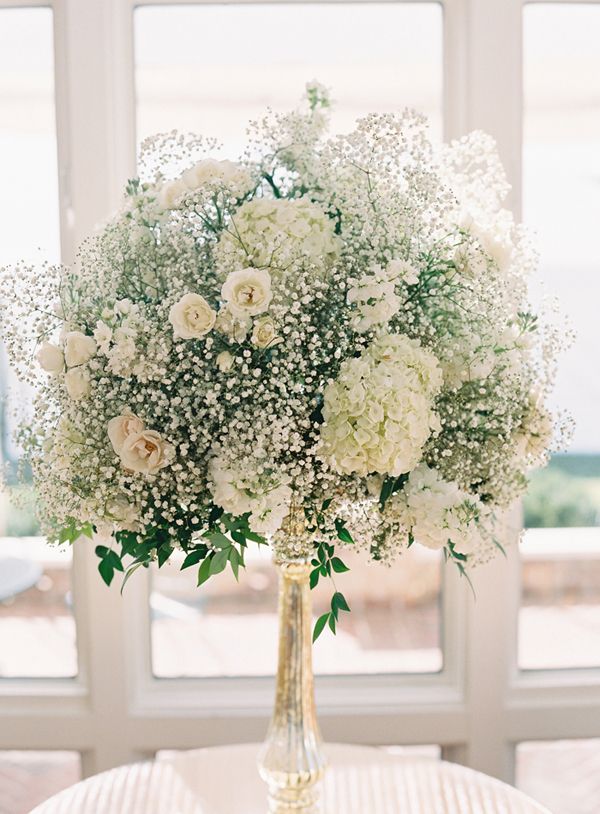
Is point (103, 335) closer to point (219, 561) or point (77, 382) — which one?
point (77, 382)

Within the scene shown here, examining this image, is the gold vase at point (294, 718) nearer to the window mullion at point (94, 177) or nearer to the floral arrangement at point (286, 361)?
the floral arrangement at point (286, 361)

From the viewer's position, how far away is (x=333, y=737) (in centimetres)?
177

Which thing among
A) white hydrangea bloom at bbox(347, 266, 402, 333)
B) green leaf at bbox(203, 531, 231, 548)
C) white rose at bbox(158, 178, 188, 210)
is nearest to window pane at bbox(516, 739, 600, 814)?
green leaf at bbox(203, 531, 231, 548)

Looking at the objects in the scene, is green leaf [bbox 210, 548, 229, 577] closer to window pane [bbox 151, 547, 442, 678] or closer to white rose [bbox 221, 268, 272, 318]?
white rose [bbox 221, 268, 272, 318]

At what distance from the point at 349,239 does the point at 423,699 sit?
→ 1061 mm

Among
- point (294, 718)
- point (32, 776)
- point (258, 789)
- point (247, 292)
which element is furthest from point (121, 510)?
point (32, 776)

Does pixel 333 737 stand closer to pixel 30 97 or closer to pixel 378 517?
pixel 378 517

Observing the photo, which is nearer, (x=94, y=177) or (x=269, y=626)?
(x=94, y=177)

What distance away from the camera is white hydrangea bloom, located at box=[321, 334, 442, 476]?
1.00 metres

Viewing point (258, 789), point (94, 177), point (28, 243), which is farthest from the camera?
point (28, 243)

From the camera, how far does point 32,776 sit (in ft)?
6.18

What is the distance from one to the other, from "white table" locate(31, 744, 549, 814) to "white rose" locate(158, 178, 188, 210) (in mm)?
911

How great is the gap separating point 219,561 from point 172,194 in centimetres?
43

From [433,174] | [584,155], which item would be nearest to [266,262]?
[433,174]
